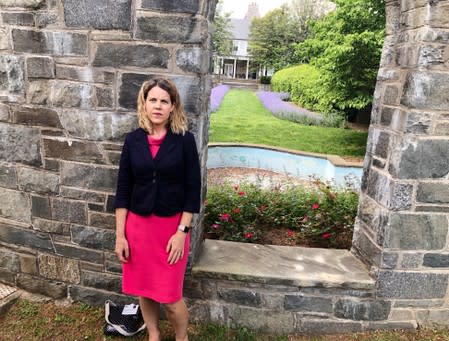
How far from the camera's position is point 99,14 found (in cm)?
241

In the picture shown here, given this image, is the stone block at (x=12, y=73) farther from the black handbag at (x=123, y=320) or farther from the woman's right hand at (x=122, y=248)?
the black handbag at (x=123, y=320)

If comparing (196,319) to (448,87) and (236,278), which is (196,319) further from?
(448,87)

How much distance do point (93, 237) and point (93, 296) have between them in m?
0.54

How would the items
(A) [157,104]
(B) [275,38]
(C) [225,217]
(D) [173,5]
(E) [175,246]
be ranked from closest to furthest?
(A) [157,104] → (E) [175,246] → (D) [173,5] → (C) [225,217] → (B) [275,38]

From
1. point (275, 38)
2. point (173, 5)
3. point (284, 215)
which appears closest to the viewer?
point (173, 5)

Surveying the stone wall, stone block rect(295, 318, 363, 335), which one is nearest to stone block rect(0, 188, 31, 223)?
the stone wall

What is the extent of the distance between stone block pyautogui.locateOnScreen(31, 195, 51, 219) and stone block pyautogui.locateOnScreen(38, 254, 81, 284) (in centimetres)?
36

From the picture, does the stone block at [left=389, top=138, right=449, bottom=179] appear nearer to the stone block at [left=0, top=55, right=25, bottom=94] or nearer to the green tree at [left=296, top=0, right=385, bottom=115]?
the stone block at [left=0, top=55, right=25, bottom=94]

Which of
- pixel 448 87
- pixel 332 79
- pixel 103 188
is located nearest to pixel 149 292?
pixel 103 188

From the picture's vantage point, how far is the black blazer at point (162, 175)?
206 cm

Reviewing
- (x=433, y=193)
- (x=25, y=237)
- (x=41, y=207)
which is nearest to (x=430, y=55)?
(x=433, y=193)

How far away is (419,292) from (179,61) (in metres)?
2.46

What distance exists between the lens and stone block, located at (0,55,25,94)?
2.66 metres

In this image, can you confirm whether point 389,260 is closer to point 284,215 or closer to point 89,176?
point 284,215
